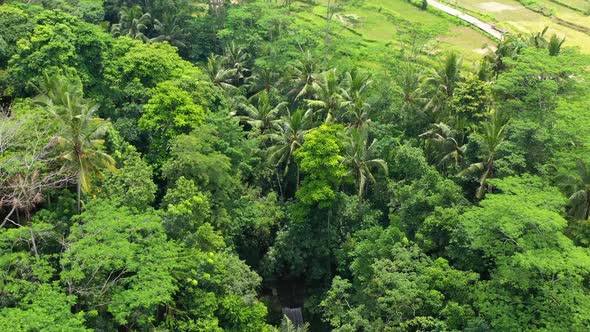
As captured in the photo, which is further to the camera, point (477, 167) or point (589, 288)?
point (477, 167)

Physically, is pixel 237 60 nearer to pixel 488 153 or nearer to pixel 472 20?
pixel 488 153

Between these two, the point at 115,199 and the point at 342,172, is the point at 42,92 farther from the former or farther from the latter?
the point at 342,172

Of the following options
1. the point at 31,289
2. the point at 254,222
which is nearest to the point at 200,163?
the point at 254,222

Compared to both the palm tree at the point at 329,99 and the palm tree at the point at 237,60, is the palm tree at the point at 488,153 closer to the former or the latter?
the palm tree at the point at 329,99

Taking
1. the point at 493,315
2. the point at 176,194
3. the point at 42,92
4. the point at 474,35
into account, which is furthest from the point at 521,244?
the point at 474,35

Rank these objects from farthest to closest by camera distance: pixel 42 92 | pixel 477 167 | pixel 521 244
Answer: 1. pixel 42 92
2. pixel 477 167
3. pixel 521 244

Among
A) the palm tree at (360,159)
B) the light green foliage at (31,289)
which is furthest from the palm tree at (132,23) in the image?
the light green foliage at (31,289)

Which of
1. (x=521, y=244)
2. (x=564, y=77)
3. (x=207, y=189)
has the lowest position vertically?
(x=207, y=189)
